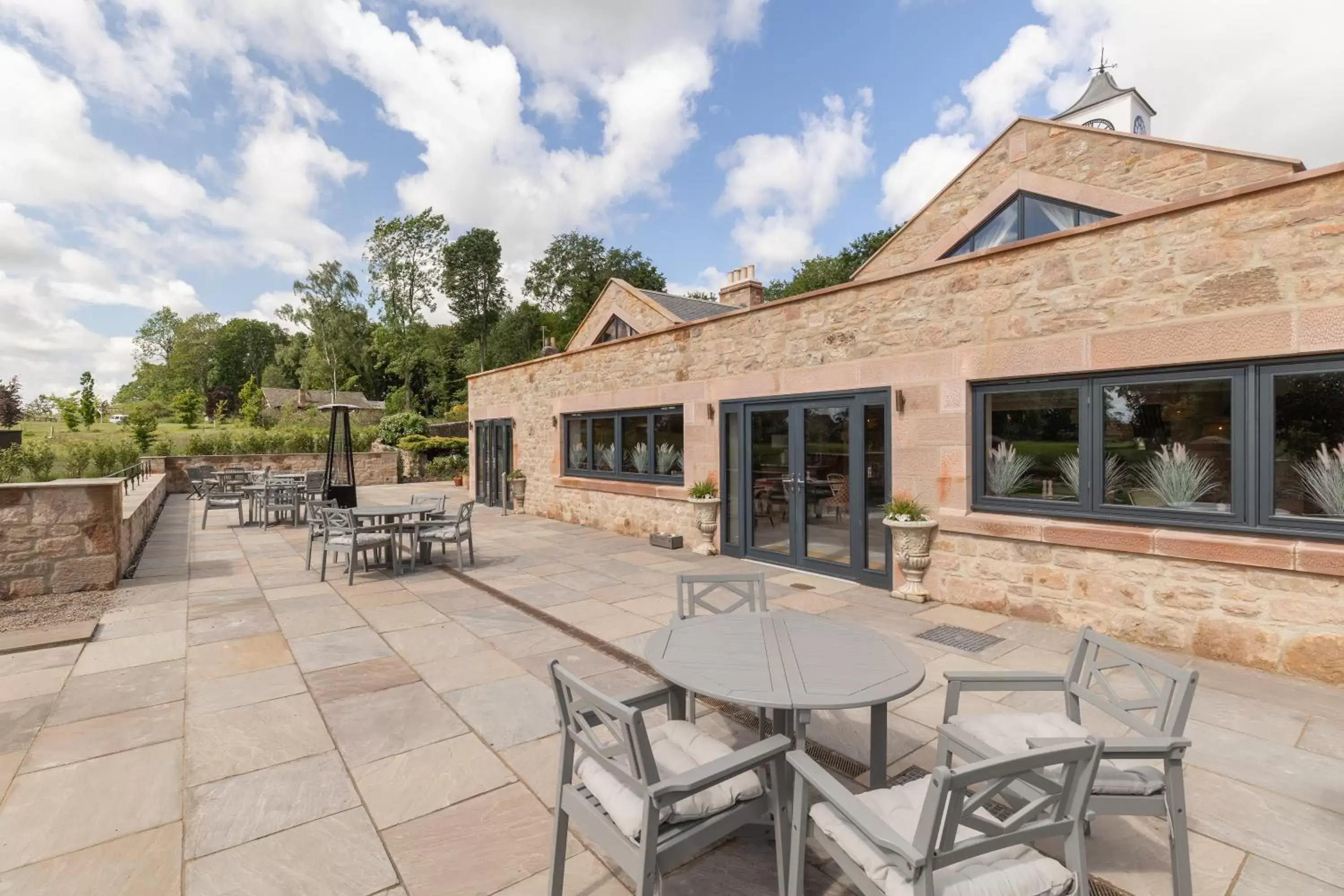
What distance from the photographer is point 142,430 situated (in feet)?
63.7

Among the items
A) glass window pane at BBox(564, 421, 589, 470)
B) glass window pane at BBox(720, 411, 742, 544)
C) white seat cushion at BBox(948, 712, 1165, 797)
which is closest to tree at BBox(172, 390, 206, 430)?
glass window pane at BBox(564, 421, 589, 470)

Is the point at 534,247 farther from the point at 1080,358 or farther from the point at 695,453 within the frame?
the point at 1080,358

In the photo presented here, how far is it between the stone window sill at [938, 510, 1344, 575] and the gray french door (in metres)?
0.94

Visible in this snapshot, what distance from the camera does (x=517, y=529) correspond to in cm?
1092

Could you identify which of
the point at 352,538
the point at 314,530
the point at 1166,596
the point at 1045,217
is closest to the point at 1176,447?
the point at 1166,596

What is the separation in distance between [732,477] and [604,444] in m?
3.38

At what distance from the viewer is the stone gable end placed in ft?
30.5

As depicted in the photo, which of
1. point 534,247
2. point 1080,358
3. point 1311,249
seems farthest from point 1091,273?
point 534,247

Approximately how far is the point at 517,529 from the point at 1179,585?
933 centimetres

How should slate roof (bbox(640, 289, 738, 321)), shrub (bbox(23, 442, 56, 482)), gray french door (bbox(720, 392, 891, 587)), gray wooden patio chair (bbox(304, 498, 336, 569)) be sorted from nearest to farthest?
gray french door (bbox(720, 392, 891, 587)) → gray wooden patio chair (bbox(304, 498, 336, 569)) → shrub (bbox(23, 442, 56, 482)) → slate roof (bbox(640, 289, 738, 321))

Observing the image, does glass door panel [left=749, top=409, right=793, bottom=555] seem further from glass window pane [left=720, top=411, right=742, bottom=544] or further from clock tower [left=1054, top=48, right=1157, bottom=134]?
clock tower [left=1054, top=48, right=1157, bottom=134]

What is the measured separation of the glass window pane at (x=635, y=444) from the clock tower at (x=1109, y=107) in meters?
45.5

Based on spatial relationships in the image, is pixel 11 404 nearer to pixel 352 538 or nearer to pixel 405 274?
pixel 352 538

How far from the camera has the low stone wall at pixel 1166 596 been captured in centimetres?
397
